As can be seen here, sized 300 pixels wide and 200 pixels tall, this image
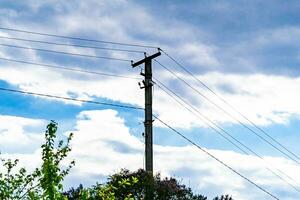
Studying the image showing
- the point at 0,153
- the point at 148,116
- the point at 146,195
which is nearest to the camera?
the point at 0,153

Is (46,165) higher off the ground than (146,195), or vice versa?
(146,195)

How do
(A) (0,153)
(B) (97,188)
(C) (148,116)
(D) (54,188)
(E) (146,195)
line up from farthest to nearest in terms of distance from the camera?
(C) (148,116) → (E) (146,195) → (A) (0,153) → (B) (97,188) → (D) (54,188)

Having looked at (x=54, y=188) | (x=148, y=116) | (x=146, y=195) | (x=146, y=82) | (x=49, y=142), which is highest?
(x=146, y=82)

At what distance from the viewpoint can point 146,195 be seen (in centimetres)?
2856

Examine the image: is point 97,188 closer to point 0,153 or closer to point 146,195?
point 0,153

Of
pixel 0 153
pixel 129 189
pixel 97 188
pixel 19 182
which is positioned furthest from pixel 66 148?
pixel 129 189

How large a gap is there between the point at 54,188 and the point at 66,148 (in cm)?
211

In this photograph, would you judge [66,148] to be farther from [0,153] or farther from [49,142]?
[0,153]

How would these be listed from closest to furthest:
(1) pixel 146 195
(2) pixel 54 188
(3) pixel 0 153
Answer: (2) pixel 54 188, (3) pixel 0 153, (1) pixel 146 195

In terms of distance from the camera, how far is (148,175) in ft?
95.2

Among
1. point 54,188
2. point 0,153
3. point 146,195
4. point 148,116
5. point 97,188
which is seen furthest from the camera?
point 148,116

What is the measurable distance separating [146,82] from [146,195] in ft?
20.5

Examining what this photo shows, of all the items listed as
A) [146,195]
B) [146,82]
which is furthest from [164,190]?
[146,82]

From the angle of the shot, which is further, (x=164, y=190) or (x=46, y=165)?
(x=164, y=190)
